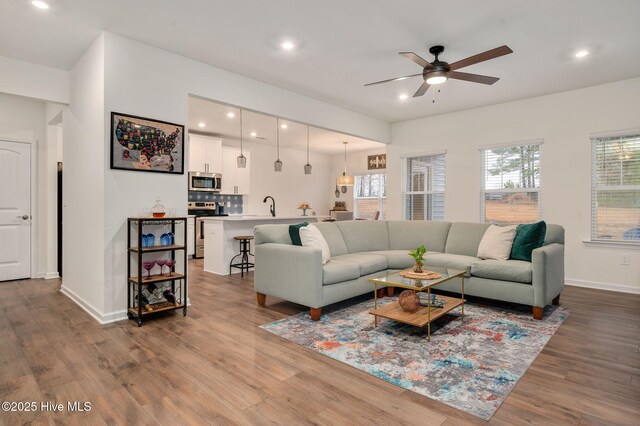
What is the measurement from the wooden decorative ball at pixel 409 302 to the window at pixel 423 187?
11.8 ft

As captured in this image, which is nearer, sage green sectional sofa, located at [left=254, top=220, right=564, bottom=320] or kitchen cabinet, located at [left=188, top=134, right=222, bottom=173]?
sage green sectional sofa, located at [left=254, top=220, right=564, bottom=320]

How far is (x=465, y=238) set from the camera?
4.69 meters

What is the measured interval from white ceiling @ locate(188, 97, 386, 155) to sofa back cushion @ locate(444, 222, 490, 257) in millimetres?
2745

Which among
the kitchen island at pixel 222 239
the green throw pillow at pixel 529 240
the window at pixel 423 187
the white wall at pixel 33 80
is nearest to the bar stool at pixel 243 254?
the kitchen island at pixel 222 239

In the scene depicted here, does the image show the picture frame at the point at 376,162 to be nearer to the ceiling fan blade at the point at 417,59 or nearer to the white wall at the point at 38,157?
the ceiling fan blade at the point at 417,59

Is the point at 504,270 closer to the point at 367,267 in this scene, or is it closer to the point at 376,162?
the point at 367,267

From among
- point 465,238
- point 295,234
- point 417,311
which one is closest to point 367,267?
point 295,234

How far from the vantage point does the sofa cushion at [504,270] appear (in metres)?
3.51

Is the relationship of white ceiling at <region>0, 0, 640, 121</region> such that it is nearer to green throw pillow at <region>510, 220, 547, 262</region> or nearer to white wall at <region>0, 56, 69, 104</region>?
white wall at <region>0, 56, 69, 104</region>

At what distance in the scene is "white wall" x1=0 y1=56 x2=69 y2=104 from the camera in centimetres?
381

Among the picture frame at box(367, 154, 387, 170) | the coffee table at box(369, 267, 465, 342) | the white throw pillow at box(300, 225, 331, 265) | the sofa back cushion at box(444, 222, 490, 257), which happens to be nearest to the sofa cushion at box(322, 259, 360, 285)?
the white throw pillow at box(300, 225, 331, 265)

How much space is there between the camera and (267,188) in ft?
30.6

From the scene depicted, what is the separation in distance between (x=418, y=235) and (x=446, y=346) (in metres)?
2.51

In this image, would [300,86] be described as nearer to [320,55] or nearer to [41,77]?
[320,55]
